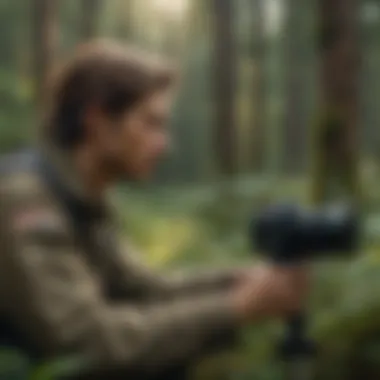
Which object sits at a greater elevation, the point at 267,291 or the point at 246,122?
the point at 246,122

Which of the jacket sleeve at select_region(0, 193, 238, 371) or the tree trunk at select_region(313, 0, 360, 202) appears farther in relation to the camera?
the tree trunk at select_region(313, 0, 360, 202)

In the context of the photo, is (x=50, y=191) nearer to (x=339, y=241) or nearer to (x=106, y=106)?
(x=106, y=106)

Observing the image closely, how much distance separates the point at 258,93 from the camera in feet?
5.10

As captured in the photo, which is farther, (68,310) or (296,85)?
(296,85)

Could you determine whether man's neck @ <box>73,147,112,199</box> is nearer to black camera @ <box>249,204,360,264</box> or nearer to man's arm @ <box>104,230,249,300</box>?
man's arm @ <box>104,230,249,300</box>

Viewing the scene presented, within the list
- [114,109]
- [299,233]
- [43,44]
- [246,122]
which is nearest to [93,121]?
[114,109]

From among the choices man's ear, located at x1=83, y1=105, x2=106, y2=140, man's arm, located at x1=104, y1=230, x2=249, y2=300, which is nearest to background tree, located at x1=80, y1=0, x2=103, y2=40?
man's ear, located at x1=83, y1=105, x2=106, y2=140

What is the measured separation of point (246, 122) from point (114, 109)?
0.74 feet

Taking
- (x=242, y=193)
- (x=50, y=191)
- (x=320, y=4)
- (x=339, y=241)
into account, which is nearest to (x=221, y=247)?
(x=242, y=193)

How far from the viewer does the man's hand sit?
1.53 m

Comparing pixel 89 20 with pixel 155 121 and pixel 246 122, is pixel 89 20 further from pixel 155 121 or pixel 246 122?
pixel 246 122

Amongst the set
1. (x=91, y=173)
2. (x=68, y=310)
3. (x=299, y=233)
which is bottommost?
(x=68, y=310)

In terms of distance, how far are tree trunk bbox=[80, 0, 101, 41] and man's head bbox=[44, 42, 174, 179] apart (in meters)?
0.02

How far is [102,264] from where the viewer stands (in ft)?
5.00
